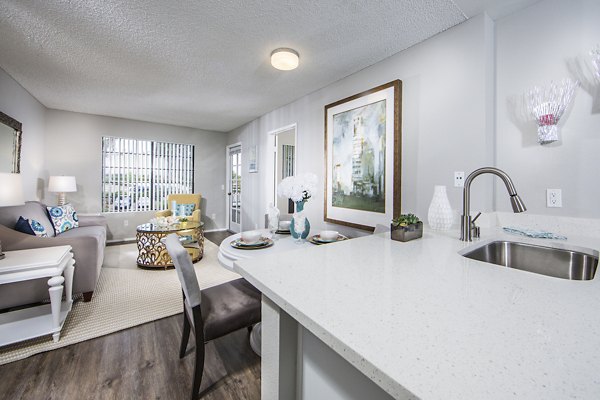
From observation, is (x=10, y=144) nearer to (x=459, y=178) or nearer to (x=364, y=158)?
(x=364, y=158)

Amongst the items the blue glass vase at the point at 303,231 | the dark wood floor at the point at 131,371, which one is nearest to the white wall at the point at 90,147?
the dark wood floor at the point at 131,371

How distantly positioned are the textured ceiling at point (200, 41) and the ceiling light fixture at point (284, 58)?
6 cm

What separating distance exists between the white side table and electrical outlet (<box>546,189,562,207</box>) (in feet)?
10.9

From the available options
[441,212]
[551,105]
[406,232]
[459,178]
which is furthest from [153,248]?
[551,105]

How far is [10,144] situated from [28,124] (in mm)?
791

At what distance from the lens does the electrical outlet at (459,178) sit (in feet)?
6.51

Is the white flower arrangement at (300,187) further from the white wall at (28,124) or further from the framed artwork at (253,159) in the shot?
the white wall at (28,124)

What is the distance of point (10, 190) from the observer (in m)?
1.98

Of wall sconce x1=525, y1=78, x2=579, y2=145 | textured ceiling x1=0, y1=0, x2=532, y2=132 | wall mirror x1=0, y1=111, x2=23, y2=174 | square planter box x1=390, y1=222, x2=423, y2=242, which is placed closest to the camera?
square planter box x1=390, y1=222, x2=423, y2=242

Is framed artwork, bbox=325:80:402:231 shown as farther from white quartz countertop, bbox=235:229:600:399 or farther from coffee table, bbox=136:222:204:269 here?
coffee table, bbox=136:222:204:269

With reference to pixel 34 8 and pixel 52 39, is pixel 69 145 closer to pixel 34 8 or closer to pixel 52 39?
pixel 52 39

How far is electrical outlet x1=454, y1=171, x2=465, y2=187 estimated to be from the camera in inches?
78.1

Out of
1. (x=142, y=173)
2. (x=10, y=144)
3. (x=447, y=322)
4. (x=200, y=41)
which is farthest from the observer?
(x=142, y=173)

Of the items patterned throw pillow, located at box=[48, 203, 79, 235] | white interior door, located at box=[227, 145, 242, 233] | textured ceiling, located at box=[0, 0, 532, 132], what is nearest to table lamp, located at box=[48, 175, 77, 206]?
patterned throw pillow, located at box=[48, 203, 79, 235]
